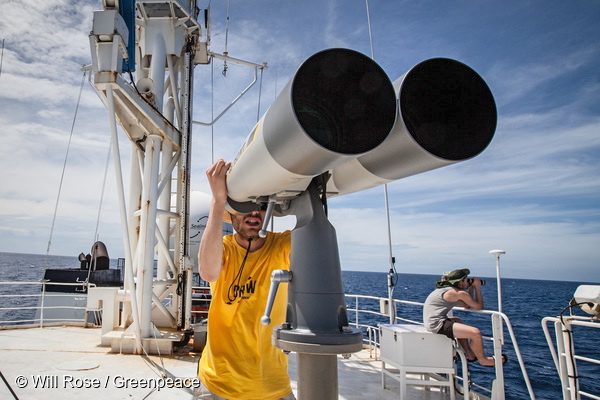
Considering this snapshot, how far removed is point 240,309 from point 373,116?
48.3 inches

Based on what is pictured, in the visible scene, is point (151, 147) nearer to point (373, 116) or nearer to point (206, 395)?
point (206, 395)

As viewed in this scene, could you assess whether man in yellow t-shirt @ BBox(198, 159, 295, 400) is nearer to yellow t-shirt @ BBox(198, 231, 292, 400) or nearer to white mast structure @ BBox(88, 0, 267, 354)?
yellow t-shirt @ BBox(198, 231, 292, 400)

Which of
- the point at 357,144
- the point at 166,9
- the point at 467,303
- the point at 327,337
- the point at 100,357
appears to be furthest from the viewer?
the point at 166,9

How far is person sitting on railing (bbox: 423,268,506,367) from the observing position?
4504mm

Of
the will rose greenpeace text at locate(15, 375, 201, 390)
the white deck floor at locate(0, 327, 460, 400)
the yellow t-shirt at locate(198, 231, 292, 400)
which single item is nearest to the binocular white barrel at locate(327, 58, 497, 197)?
the yellow t-shirt at locate(198, 231, 292, 400)

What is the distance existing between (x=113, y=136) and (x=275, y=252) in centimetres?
378

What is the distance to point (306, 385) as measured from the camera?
134 cm

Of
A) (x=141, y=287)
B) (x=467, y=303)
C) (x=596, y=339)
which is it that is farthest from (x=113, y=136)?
(x=596, y=339)

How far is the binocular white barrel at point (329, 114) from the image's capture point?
107 cm

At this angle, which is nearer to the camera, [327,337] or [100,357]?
[327,337]

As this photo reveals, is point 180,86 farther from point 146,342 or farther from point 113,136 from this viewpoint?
point 146,342

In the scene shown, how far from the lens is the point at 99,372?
201 inches

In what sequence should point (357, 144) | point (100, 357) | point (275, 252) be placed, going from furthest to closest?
1. point (100, 357)
2. point (275, 252)
3. point (357, 144)

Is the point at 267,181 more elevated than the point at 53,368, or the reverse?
the point at 267,181
